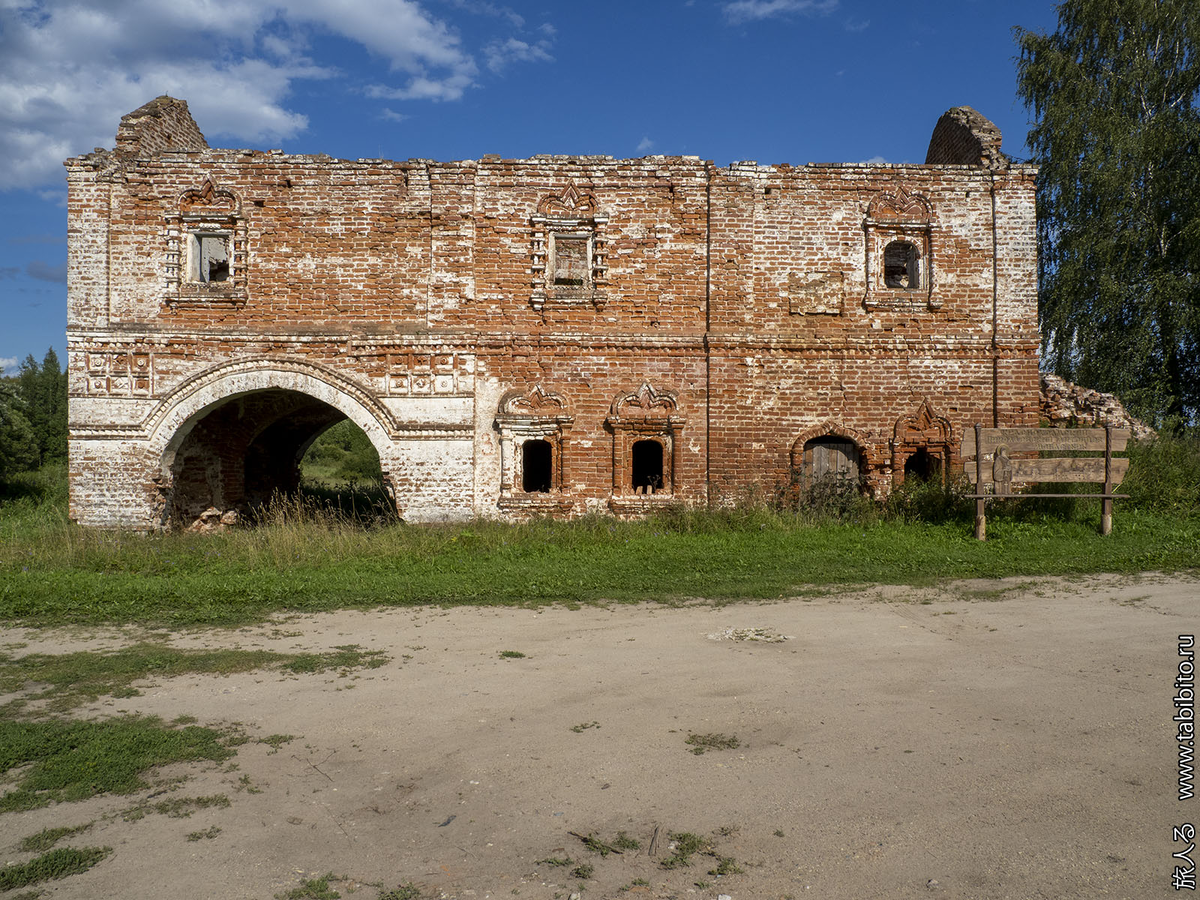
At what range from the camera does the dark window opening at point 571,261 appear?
1193cm

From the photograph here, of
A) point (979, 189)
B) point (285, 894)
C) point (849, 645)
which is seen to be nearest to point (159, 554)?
point (285, 894)

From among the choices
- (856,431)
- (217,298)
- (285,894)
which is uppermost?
(217,298)

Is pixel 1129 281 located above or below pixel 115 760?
above

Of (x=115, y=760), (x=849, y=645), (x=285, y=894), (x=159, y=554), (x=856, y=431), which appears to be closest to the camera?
(x=285, y=894)

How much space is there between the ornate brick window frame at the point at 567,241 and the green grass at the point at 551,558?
12.3 feet

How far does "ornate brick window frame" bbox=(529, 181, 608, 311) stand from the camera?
1170cm

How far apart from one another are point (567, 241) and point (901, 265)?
5.84 metres

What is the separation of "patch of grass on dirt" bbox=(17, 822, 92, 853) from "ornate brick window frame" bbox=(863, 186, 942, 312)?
1179 centimetres

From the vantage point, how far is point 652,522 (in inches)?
435

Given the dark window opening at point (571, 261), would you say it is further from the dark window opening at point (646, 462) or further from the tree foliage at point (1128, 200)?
the tree foliage at point (1128, 200)

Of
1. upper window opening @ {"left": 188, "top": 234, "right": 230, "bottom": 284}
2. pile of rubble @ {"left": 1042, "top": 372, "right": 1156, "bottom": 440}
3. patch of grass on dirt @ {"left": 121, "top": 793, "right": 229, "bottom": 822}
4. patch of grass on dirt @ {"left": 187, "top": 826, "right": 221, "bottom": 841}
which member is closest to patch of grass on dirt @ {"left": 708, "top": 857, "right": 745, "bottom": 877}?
patch of grass on dirt @ {"left": 187, "top": 826, "right": 221, "bottom": 841}

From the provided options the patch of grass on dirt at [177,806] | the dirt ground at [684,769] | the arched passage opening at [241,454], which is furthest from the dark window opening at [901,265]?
the patch of grass on dirt at [177,806]

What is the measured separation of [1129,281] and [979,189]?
7499mm

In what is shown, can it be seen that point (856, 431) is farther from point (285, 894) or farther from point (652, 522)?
point (285, 894)
